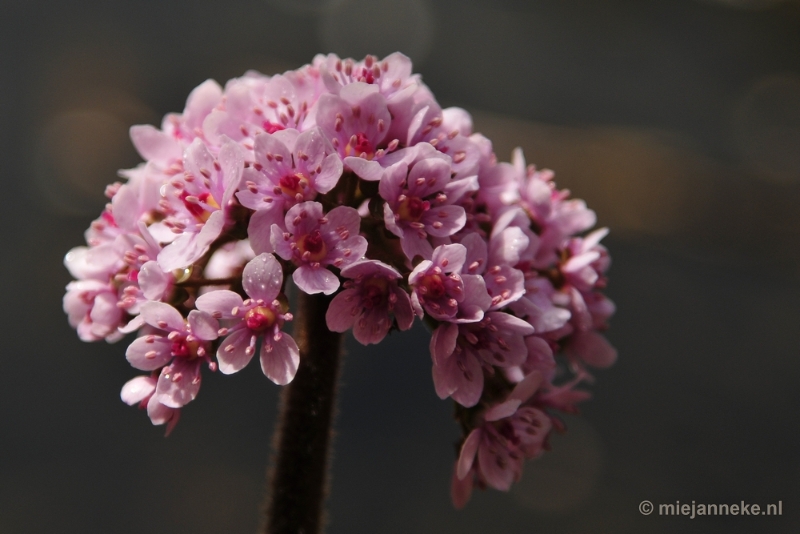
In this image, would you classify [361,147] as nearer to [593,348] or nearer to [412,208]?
[412,208]

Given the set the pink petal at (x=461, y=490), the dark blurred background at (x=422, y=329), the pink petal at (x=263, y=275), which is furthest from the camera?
the dark blurred background at (x=422, y=329)

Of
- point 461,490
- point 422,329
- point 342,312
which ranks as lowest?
point 461,490

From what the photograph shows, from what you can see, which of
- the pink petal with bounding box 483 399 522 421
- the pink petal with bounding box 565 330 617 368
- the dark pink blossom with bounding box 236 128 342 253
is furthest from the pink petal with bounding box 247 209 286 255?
the pink petal with bounding box 565 330 617 368

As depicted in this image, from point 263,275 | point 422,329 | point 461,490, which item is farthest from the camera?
point 422,329

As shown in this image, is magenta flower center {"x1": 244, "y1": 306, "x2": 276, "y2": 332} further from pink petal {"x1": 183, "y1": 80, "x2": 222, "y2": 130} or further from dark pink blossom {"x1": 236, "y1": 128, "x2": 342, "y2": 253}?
pink petal {"x1": 183, "y1": 80, "x2": 222, "y2": 130}

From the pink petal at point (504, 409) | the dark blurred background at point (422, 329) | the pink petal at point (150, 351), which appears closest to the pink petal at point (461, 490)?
the pink petal at point (504, 409)

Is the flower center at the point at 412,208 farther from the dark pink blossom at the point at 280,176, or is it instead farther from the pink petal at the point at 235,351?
the pink petal at the point at 235,351

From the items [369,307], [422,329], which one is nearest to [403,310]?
[369,307]
